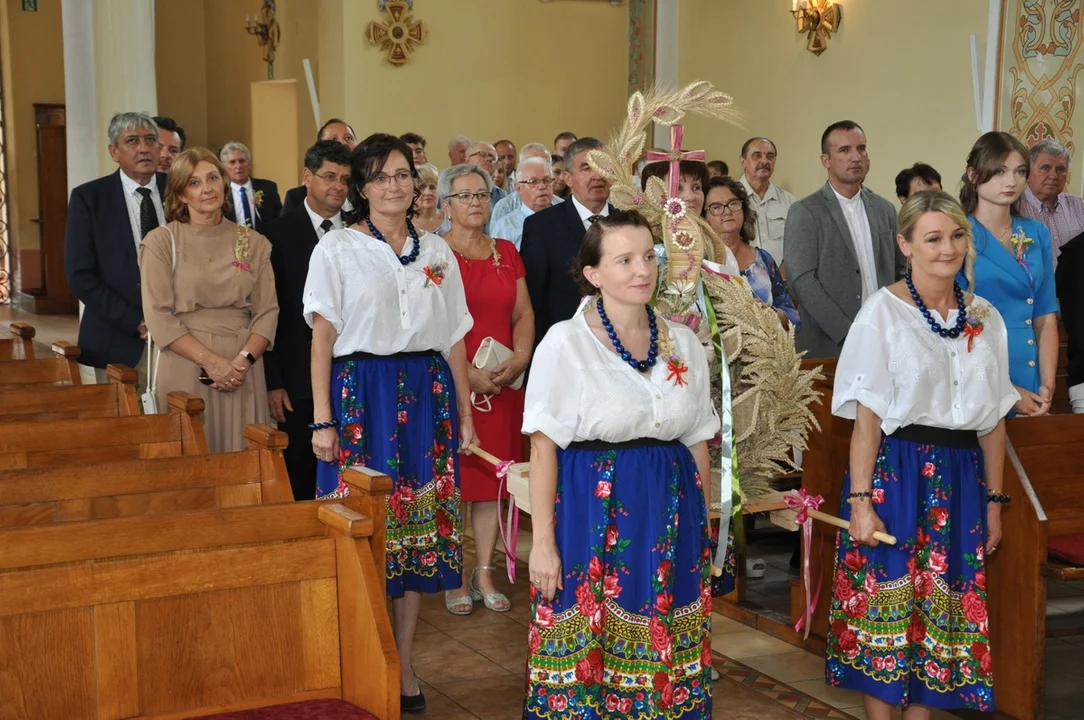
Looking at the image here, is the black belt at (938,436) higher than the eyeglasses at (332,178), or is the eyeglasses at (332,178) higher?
the eyeglasses at (332,178)

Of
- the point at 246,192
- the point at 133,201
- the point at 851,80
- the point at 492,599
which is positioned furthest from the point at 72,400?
the point at 851,80

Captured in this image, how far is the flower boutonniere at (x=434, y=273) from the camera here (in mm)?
3432

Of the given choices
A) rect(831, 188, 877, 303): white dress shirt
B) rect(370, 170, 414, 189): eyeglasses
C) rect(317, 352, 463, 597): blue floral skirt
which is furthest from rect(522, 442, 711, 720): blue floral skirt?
rect(831, 188, 877, 303): white dress shirt

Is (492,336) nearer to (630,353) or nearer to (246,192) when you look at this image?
(630,353)

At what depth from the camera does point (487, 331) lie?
4.29 m

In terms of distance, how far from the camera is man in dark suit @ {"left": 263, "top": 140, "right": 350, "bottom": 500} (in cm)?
419

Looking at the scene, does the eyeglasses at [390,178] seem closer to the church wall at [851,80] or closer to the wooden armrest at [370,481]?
the wooden armrest at [370,481]

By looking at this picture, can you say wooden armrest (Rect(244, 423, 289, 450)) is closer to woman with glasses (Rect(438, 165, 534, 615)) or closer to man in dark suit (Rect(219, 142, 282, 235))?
woman with glasses (Rect(438, 165, 534, 615))

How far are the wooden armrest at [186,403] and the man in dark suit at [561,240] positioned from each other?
1.35 meters

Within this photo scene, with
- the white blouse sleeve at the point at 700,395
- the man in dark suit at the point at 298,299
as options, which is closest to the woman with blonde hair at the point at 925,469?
the white blouse sleeve at the point at 700,395

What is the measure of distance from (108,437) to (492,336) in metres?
1.34

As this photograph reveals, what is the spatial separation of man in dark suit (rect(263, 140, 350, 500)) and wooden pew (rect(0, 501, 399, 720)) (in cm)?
176

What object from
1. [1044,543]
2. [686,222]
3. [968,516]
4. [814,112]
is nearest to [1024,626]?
[1044,543]

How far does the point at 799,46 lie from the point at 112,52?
4327mm
